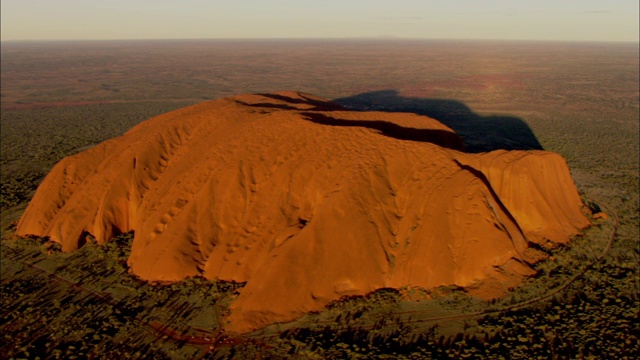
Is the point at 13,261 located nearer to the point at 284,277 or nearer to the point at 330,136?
the point at 284,277

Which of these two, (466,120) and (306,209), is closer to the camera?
(306,209)

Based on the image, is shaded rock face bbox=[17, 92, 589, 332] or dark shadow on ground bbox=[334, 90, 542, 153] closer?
shaded rock face bbox=[17, 92, 589, 332]

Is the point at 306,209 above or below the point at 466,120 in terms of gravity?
below

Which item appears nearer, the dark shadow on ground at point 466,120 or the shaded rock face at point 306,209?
the shaded rock face at point 306,209

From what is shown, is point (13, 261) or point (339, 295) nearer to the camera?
point (339, 295)

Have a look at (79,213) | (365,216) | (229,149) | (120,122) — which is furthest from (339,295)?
(120,122)
